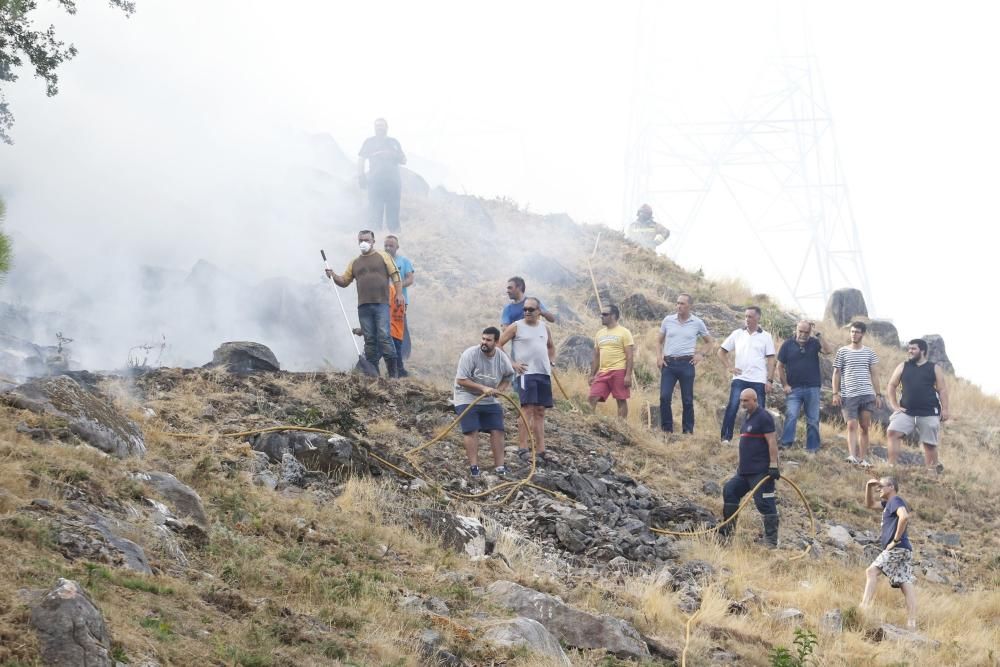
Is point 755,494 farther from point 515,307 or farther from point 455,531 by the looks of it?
point 515,307

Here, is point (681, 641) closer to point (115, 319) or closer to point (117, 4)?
point (117, 4)

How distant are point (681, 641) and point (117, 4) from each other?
731cm

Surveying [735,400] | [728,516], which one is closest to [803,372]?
[735,400]

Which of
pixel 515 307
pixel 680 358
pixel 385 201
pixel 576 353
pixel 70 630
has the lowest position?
pixel 70 630

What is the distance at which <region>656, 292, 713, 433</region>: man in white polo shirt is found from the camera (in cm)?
1388

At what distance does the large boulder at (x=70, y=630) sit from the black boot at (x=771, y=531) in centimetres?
721

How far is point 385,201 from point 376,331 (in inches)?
316

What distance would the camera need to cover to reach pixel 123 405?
10414 millimetres

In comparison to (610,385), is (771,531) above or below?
below

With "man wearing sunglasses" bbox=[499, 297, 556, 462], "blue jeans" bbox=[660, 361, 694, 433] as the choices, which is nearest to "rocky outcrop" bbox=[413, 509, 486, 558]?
"man wearing sunglasses" bbox=[499, 297, 556, 462]

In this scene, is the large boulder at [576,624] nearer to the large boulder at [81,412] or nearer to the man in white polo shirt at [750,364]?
the large boulder at [81,412]

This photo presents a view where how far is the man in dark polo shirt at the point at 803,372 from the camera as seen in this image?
46.2 feet

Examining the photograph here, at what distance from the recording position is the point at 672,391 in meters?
14.1

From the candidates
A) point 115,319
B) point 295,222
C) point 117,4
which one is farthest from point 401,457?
point 295,222
